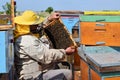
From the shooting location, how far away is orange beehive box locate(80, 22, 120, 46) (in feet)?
11.4

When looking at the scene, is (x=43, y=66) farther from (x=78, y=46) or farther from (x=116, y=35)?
(x=116, y=35)

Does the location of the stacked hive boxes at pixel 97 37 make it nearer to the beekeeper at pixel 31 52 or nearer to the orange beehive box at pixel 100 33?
the orange beehive box at pixel 100 33

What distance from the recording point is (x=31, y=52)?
3.56 metres

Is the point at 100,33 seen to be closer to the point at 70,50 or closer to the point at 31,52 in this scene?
the point at 70,50

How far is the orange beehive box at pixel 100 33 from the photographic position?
347 cm

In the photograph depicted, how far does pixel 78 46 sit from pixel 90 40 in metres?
0.46

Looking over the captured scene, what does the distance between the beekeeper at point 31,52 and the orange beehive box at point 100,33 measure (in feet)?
0.96

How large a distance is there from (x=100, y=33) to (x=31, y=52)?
842 millimetres

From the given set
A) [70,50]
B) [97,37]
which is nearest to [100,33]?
[97,37]

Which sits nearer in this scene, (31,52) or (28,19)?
(31,52)

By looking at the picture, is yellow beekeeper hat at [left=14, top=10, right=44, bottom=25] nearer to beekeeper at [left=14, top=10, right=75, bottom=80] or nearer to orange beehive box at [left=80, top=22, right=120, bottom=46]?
beekeeper at [left=14, top=10, right=75, bottom=80]

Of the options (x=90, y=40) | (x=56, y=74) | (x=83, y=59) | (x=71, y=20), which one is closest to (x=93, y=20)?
(x=90, y=40)

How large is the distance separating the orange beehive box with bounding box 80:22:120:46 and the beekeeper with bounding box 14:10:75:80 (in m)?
0.29

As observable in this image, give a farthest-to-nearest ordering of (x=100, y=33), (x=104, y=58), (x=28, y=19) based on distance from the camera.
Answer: (x=28, y=19) < (x=100, y=33) < (x=104, y=58)
